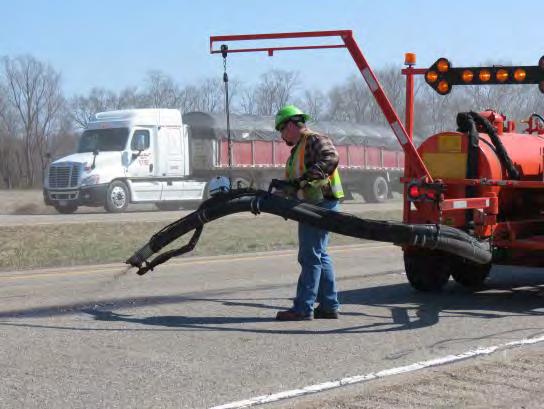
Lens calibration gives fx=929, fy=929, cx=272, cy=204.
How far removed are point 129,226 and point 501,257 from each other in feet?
38.9

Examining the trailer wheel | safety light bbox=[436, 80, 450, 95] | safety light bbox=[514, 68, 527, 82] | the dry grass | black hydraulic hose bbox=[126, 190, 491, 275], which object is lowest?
the dry grass

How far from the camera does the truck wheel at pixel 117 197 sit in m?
28.4

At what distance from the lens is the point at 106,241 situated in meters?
17.7

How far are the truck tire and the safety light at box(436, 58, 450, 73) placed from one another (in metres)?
29.4

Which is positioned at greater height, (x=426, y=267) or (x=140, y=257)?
(x=140, y=257)

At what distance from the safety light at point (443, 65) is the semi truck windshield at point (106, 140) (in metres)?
20.9

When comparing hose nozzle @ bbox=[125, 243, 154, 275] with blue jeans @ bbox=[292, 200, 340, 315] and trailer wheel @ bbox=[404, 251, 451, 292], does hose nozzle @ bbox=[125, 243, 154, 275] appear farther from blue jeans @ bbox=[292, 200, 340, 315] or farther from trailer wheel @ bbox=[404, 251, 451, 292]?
trailer wheel @ bbox=[404, 251, 451, 292]

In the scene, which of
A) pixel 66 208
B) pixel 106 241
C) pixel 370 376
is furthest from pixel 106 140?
pixel 370 376

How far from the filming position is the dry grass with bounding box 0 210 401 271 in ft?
48.9

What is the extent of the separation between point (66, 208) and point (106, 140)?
2483mm

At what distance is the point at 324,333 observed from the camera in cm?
756

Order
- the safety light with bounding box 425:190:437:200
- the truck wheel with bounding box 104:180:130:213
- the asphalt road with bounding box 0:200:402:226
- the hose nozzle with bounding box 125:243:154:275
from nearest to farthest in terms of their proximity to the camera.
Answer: the hose nozzle with bounding box 125:243:154:275 < the safety light with bounding box 425:190:437:200 < the asphalt road with bounding box 0:200:402:226 < the truck wheel with bounding box 104:180:130:213

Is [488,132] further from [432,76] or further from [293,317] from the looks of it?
[293,317]

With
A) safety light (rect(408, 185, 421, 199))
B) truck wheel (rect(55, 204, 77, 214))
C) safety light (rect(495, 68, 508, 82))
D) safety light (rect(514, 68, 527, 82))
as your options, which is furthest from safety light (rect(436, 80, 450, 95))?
truck wheel (rect(55, 204, 77, 214))
